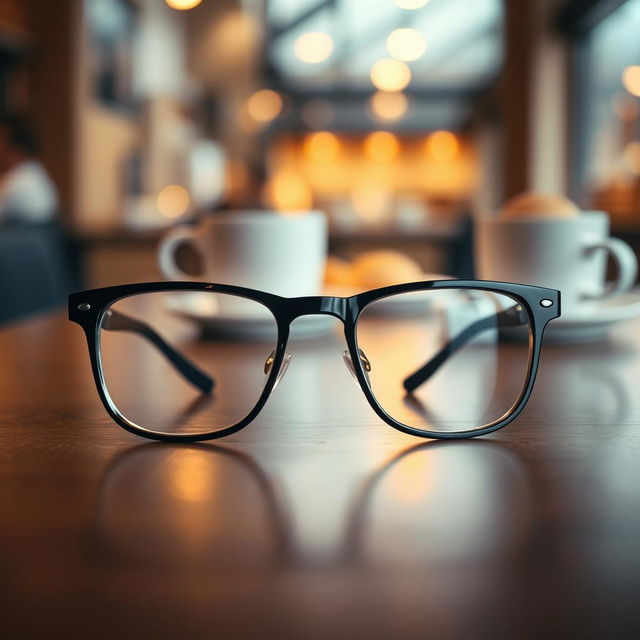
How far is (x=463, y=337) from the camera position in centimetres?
56

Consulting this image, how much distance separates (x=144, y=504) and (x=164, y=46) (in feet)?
18.1

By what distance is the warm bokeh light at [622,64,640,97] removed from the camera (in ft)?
11.5

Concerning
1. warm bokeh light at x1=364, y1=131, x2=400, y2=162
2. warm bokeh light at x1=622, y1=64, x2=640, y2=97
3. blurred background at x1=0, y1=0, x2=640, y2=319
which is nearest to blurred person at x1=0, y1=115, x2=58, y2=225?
blurred background at x1=0, y1=0, x2=640, y2=319

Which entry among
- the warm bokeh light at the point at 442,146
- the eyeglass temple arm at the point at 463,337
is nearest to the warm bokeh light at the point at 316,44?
the warm bokeh light at the point at 442,146

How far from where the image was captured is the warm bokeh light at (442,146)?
11258mm

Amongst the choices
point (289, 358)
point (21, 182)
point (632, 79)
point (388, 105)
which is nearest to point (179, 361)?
point (289, 358)

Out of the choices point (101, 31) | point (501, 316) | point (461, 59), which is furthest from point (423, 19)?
point (501, 316)

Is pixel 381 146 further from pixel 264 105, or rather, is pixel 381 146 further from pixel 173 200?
pixel 173 200

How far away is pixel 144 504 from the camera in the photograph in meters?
0.31

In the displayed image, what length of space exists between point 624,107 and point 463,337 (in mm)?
4276

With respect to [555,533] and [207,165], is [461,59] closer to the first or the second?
[207,165]

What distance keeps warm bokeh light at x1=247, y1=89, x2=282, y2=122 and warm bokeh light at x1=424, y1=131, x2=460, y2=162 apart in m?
2.69

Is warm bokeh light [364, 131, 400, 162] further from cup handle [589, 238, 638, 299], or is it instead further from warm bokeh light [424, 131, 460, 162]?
cup handle [589, 238, 638, 299]

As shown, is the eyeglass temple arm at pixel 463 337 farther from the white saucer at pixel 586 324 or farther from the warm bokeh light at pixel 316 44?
the warm bokeh light at pixel 316 44
